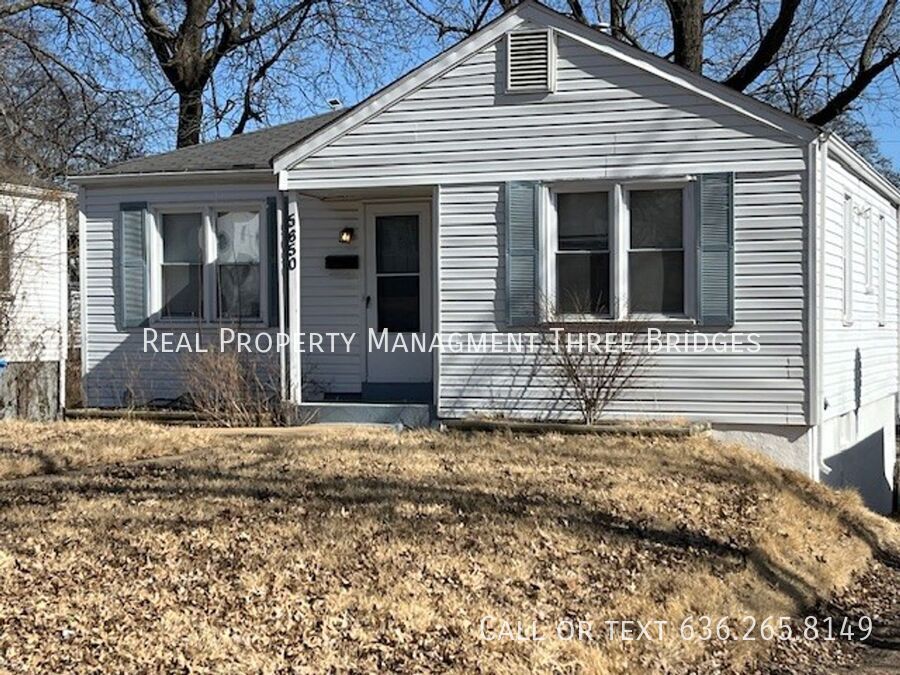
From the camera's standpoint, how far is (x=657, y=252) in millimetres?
12039

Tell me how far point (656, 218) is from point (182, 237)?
645 centimetres

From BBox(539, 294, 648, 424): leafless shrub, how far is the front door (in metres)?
2.21

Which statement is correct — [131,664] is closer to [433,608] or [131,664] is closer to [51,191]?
[433,608]

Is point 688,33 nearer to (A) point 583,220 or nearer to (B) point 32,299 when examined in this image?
(A) point 583,220

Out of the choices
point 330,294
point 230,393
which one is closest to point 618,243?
point 330,294

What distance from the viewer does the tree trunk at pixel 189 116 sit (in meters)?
27.2

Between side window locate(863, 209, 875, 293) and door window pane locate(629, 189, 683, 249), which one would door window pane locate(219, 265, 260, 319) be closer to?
door window pane locate(629, 189, 683, 249)

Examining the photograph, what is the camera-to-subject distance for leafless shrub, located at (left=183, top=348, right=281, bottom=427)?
42.5 ft

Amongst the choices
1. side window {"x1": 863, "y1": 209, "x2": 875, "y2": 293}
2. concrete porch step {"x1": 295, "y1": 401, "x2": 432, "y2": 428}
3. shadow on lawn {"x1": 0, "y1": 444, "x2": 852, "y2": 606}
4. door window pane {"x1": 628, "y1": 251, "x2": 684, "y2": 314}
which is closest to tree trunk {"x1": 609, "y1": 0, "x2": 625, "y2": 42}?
side window {"x1": 863, "y1": 209, "x2": 875, "y2": 293}

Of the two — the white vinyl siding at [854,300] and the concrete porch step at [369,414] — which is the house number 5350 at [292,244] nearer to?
the concrete porch step at [369,414]

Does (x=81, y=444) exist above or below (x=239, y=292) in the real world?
below

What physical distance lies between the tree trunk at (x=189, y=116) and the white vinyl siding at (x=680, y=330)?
1629cm

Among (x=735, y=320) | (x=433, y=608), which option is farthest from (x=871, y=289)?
(x=433, y=608)

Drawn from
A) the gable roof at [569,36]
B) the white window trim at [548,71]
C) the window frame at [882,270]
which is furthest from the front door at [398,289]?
the window frame at [882,270]
